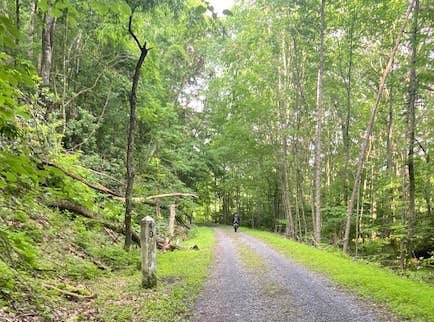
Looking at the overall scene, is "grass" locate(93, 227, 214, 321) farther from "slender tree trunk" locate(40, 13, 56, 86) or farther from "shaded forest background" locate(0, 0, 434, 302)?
"slender tree trunk" locate(40, 13, 56, 86)

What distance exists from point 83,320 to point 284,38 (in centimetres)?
1912

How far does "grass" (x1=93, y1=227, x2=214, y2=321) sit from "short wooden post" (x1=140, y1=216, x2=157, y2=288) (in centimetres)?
20

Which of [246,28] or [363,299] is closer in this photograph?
[363,299]

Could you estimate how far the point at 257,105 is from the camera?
2370 cm

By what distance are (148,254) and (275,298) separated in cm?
280

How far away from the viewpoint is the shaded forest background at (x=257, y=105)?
418 inches

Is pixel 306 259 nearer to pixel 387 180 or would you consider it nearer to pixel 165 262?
pixel 165 262

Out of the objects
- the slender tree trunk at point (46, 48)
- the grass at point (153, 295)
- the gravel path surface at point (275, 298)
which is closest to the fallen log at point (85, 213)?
the grass at point (153, 295)

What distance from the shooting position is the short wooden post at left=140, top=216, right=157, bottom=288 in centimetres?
722

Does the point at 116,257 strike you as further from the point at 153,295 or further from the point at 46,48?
the point at 46,48

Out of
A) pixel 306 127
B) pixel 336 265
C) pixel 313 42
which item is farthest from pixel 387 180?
pixel 336 265

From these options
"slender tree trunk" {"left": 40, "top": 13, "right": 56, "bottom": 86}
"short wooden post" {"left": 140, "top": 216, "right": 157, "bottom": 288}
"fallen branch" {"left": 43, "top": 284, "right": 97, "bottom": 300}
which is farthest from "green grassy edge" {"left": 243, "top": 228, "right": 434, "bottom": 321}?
"slender tree trunk" {"left": 40, "top": 13, "right": 56, "bottom": 86}

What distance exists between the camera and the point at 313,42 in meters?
17.9

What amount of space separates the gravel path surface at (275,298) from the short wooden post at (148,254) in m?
1.14
